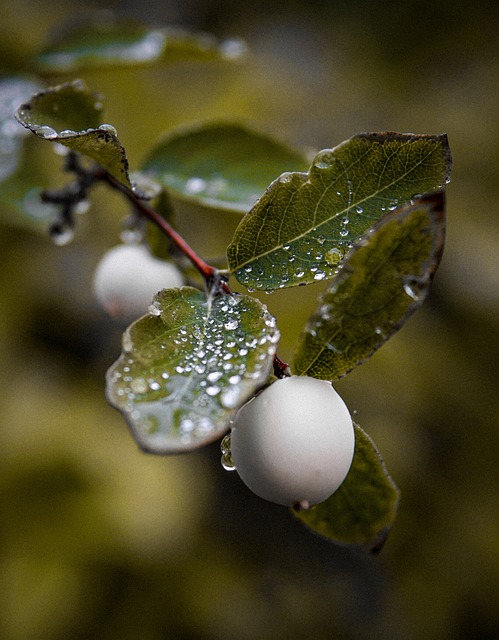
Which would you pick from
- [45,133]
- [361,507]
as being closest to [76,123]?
[45,133]

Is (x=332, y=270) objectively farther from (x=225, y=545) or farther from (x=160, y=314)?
(x=225, y=545)

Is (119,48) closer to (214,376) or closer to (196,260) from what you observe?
(196,260)

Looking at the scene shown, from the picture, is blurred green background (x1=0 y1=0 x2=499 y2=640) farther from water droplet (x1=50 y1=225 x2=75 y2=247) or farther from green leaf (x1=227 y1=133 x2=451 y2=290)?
green leaf (x1=227 y1=133 x2=451 y2=290)

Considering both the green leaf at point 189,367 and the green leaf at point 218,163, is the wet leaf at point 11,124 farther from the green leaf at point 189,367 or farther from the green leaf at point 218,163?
the green leaf at point 189,367

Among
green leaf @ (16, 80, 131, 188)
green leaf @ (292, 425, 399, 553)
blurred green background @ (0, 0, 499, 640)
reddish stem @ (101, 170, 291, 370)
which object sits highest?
green leaf @ (16, 80, 131, 188)

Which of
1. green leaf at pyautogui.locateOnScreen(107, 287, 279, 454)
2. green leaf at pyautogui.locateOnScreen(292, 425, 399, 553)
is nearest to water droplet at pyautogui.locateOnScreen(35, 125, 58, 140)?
green leaf at pyautogui.locateOnScreen(107, 287, 279, 454)

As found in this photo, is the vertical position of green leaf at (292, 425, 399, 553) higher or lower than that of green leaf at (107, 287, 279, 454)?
lower

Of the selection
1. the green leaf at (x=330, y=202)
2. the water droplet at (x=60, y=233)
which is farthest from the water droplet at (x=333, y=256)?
the water droplet at (x=60, y=233)
